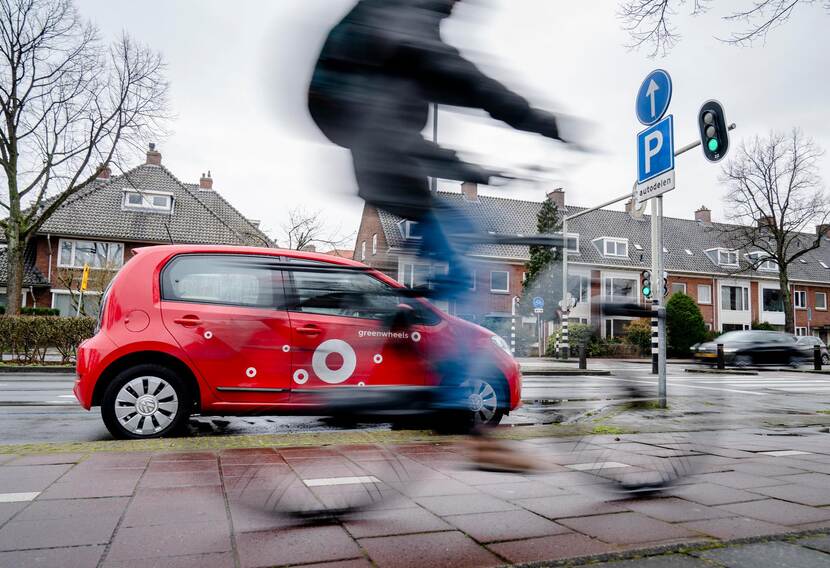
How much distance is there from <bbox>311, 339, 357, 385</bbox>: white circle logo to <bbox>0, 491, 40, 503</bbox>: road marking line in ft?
6.55

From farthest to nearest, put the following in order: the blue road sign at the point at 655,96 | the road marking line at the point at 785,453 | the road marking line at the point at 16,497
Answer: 1. the road marking line at the point at 785,453
2. the road marking line at the point at 16,497
3. the blue road sign at the point at 655,96

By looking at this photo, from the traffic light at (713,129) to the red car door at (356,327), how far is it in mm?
1819

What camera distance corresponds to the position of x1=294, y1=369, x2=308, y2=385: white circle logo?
1.71 meters

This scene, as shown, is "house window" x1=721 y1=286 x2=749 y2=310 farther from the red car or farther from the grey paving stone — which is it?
the red car

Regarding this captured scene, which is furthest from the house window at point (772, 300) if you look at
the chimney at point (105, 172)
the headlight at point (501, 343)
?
the headlight at point (501, 343)

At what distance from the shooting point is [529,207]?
1.71 metres

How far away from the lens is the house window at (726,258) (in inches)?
1684

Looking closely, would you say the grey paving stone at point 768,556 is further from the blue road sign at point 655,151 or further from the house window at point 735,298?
the house window at point 735,298

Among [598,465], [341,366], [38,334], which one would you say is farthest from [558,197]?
[38,334]

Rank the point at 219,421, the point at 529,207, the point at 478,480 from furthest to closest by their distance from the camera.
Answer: the point at 219,421
the point at 478,480
the point at 529,207

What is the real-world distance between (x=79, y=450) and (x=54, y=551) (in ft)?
6.92

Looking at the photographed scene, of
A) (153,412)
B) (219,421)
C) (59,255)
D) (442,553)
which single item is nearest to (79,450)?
(153,412)

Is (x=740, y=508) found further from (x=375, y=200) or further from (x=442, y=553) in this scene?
(x=375, y=200)

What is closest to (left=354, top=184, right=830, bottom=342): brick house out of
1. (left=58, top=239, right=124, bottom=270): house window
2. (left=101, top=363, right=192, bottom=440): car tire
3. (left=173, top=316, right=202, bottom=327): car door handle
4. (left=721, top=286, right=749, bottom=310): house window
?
(left=173, top=316, right=202, bottom=327): car door handle
